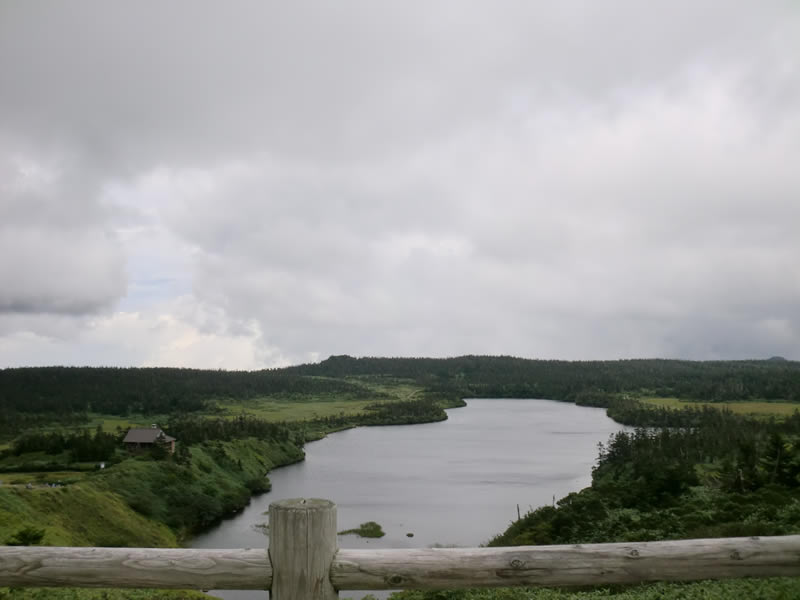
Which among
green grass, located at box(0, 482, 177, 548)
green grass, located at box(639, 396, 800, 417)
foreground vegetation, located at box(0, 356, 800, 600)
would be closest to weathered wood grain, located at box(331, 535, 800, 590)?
foreground vegetation, located at box(0, 356, 800, 600)

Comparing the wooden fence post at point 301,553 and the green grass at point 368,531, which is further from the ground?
the wooden fence post at point 301,553

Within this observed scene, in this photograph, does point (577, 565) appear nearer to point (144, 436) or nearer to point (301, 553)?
point (301, 553)

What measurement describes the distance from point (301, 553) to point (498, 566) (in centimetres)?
142

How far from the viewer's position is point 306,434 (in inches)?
5399

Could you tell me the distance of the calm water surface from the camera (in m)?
58.1

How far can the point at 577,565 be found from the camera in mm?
4277

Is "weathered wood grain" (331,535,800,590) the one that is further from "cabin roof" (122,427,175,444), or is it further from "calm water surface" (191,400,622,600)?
"cabin roof" (122,427,175,444)

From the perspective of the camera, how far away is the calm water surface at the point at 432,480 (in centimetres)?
5810

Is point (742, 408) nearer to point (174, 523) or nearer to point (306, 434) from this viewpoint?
point (306, 434)

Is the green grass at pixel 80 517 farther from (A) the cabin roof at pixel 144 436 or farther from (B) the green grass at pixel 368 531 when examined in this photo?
(A) the cabin roof at pixel 144 436

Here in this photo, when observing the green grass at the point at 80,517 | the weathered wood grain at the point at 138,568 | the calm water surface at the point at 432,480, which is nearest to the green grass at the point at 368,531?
the calm water surface at the point at 432,480

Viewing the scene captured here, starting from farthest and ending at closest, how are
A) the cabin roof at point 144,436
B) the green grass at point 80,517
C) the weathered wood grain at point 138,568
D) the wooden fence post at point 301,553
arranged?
1. the cabin roof at point 144,436
2. the green grass at point 80,517
3. the weathered wood grain at point 138,568
4. the wooden fence post at point 301,553

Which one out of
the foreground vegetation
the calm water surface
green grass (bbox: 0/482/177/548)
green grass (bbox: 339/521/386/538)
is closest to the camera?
the foreground vegetation

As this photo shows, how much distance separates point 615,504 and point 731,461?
70.3 feet
